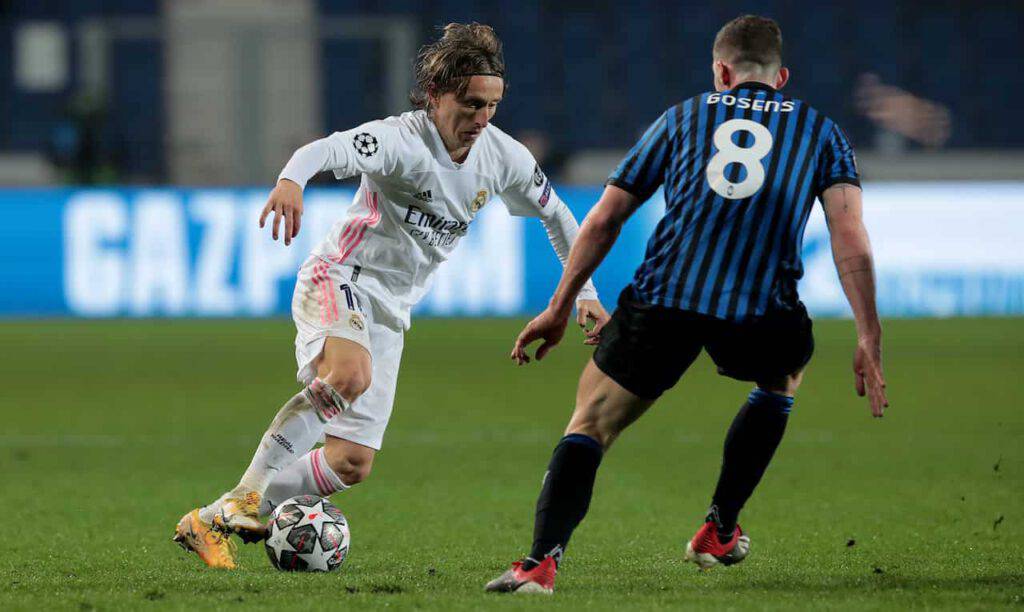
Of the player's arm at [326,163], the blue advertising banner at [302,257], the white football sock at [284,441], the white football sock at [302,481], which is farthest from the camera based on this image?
the blue advertising banner at [302,257]

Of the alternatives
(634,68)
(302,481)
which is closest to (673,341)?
(302,481)

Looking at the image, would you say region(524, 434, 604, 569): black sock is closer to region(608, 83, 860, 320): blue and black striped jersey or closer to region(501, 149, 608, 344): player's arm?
region(608, 83, 860, 320): blue and black striped jersey

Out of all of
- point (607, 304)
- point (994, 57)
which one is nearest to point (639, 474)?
point (607, 304)

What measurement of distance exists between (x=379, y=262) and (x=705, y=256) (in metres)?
1.38

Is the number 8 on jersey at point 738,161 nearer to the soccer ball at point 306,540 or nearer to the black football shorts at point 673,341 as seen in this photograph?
the black football shorts at point 673,341

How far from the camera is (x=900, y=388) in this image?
432 inches

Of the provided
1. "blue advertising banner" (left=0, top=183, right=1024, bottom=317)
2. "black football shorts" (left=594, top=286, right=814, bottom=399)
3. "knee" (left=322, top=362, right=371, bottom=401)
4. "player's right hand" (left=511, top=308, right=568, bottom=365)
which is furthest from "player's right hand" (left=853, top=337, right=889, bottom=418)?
"blue advertising banner" (left=0, top=183, right=1024, bottom=317)

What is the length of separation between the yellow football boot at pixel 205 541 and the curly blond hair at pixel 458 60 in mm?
1594

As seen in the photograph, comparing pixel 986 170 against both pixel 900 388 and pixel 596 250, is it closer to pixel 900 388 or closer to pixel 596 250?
pixel 900 388

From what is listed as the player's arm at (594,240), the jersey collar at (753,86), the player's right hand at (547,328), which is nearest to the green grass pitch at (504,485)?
the player's right hand at (547,328)

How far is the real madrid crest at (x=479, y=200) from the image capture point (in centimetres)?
511

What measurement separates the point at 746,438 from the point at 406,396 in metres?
6.10

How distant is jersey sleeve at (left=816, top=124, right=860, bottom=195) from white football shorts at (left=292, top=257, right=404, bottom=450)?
163cm

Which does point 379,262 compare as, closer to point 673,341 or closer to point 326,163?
point 326,163
